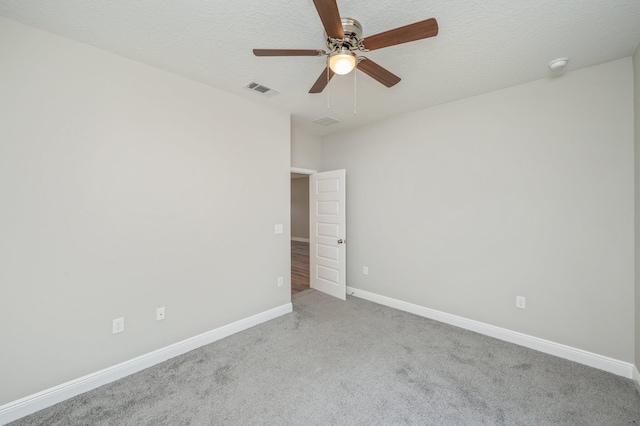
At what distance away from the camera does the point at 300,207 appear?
34.6 feet

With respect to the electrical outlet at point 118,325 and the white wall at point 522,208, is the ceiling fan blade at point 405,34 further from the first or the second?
the electrical outlet at point 118,325

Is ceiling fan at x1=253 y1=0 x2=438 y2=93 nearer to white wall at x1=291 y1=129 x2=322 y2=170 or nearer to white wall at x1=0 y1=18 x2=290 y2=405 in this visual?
white wall at x1=0 y1=18 x2=290 y2=405

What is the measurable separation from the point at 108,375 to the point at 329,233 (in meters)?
3.07

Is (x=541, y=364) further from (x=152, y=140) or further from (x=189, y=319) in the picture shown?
(x=152, y=140)

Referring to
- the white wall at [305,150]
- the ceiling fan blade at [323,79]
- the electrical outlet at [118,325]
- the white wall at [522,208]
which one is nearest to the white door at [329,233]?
the white wall at [305,150]

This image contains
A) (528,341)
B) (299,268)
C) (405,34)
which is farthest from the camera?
(299,268)

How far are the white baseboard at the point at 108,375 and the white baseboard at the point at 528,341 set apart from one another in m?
2.15

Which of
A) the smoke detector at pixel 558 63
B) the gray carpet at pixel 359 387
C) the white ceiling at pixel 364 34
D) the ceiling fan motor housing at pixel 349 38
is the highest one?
the white ceiling at pixel 364 34

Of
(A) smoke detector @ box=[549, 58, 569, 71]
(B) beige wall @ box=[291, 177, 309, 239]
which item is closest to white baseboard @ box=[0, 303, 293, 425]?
(A) smoke detector @ box=[549, 58, 569, 71]

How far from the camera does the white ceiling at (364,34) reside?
5.63 ft

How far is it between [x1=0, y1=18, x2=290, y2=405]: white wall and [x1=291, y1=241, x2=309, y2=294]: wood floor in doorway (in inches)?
64.3

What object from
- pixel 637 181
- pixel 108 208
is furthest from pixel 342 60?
pixel 637 181

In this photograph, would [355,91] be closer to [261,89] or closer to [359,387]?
[261,89]

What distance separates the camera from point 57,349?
2.02m
